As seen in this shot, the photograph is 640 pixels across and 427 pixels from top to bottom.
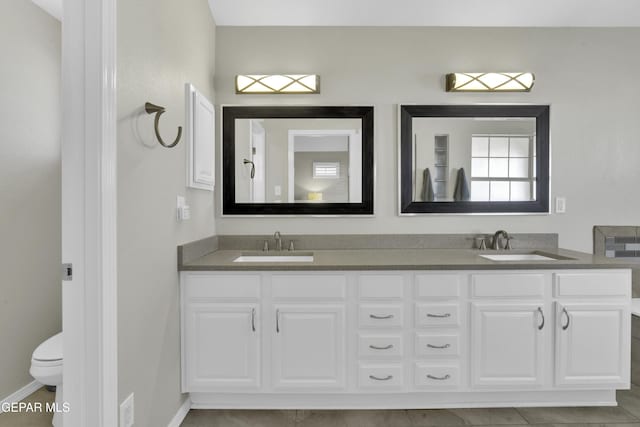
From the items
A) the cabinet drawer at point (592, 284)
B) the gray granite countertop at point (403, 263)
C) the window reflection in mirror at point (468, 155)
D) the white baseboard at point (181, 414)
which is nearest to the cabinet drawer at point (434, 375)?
the gray granite countertop at point (403, 263)

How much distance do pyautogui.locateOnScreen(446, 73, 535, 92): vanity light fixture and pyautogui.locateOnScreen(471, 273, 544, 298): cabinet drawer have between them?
52.2 inches

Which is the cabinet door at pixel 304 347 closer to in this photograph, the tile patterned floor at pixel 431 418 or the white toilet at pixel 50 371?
the tile patterned floor at pixel 431 418

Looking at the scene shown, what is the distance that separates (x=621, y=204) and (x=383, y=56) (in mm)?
2038

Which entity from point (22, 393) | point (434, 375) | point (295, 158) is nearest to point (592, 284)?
point (434, 375)

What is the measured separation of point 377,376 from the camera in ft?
6.53

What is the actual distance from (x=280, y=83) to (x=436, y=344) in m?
1.95

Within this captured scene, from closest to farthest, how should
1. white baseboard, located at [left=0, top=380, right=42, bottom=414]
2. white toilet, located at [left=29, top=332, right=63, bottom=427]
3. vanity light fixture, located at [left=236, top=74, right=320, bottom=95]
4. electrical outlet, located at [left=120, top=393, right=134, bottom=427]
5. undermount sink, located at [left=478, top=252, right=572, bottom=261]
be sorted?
electrical outlet, located at [left=120, top=393, right=134, bottom=427] → white toilet, located at [left=29, top=332, right=63, bottom=427] → white baseboard, located at [left=0, top=380, right=42, bottom=414] → undermount sink, located at [left=478, top=252, right=572, bottom=261] → vanity light fixture, located at [left=236, top=74, right=320, bottom=95]

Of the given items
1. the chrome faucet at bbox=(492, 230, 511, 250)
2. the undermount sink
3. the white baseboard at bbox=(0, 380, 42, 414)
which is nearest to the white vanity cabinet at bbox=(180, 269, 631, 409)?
the undermount sink

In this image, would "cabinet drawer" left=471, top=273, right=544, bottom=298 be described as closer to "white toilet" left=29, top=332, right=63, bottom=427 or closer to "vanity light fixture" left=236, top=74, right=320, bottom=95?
"vanity light fixture" left=236, top=74, right=320, bottom=95

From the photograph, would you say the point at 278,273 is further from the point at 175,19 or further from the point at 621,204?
the point at 621,204

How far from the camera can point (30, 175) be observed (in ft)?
7.64

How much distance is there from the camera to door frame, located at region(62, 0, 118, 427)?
124 centimetres

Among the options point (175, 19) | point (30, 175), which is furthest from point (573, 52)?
point (30, 175)

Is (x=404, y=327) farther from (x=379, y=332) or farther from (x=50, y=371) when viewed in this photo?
(x=50, y=371)
